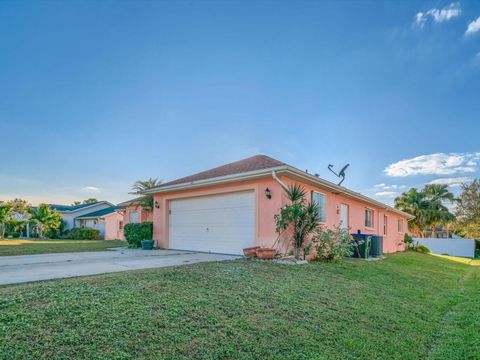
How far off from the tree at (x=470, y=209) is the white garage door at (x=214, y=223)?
30575 millimetres

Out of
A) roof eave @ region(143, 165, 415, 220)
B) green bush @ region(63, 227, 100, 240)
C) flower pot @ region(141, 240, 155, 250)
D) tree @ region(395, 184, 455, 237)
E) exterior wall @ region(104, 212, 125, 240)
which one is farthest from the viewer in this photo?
tree @ region(395, 184, 455, 237)

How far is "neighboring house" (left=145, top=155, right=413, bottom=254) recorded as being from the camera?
9.68 meters

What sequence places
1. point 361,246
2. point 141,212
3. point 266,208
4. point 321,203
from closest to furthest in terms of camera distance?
point 266,208 → point 321,203 → point 361,246 → point 141,212

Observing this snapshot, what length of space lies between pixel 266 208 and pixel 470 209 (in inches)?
1215

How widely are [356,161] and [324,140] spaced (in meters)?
2.84

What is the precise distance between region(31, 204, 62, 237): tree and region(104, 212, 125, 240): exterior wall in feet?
15.8

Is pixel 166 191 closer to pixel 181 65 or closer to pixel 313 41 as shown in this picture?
pixel 181 65

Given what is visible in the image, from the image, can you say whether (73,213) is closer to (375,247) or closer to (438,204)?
(375,247)

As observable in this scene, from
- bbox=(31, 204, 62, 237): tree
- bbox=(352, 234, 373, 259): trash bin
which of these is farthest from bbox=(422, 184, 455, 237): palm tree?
bbox=(31, 204, 62, 237): tree

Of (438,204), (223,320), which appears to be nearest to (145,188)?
(223,320)

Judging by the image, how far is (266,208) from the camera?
31.9 ft

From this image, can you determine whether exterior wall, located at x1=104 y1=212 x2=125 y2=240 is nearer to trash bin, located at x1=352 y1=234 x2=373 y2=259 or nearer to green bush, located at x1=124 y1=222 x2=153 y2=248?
green bush, located at x1=124 y1=222 x2=153 y2=248

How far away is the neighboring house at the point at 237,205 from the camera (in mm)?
A: 9680

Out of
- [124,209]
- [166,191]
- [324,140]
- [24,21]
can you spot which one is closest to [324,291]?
[166,191]
